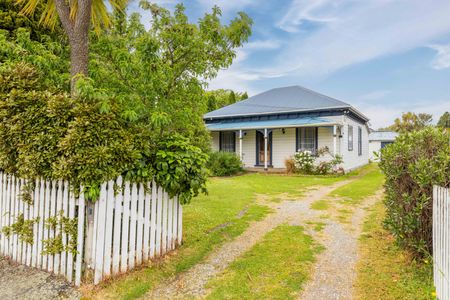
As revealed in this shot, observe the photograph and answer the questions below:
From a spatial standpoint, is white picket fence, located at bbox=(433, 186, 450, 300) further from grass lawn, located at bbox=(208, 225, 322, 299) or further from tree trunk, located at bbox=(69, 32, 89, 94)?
tree trunk, located at bbox=(69, 32, 89, 94)

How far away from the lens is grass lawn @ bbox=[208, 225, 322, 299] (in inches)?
123

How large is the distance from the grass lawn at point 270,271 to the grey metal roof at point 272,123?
11.1 metres

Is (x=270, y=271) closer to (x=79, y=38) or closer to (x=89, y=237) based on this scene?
(x=89, y=237)

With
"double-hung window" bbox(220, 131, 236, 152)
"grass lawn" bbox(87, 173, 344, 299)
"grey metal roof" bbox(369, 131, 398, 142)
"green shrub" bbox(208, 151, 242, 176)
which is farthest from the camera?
"grey metal roof" bbox(369, 131, 398, 142)

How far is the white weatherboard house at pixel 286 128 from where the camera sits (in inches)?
617

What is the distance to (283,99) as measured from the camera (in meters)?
19.1

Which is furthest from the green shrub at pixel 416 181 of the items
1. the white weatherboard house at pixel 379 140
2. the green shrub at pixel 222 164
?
the white weatherboard house at pixel 379 140

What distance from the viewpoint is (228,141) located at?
63.0 ft

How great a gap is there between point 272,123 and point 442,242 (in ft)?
47.8

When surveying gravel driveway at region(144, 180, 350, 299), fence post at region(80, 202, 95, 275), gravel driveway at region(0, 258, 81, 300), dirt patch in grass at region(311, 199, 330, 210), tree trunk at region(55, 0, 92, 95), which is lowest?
gravel driveway at region(0, 258, 81, 300)

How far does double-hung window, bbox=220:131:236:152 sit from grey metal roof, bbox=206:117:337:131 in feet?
2.42

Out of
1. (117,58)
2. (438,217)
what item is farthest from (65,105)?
(438,217)

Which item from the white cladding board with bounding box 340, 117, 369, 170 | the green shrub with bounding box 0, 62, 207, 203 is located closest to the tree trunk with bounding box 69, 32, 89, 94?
the green shrub with bounding box 0, 62, 207, 203

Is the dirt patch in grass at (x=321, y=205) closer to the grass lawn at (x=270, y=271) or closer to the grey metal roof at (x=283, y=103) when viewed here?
the grass lawn at (x=270, y=271)
